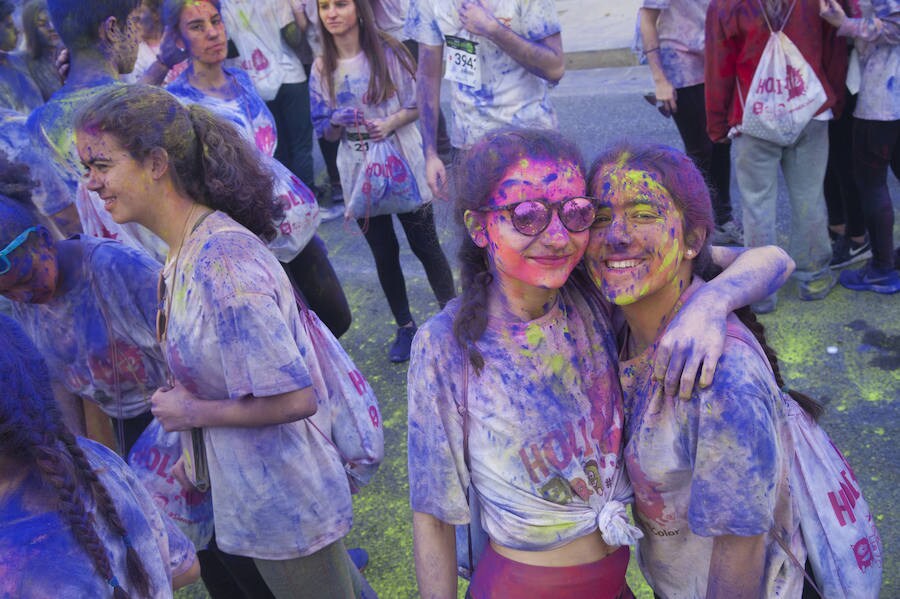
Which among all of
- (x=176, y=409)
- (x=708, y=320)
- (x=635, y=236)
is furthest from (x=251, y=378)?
(x=708, y=320)

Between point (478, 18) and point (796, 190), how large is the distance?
190cm

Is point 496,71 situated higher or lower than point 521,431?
higher

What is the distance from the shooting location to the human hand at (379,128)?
413 centimetres

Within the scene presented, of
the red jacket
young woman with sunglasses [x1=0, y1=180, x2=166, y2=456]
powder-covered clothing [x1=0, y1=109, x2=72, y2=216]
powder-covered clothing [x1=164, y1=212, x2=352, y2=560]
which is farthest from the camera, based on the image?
the red jacket

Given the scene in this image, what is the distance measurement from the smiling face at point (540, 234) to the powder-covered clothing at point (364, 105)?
7.95 feet

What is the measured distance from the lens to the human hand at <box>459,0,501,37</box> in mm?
3586

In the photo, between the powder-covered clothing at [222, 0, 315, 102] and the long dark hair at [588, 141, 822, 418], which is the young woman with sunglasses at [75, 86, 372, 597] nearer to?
the long dark hair at [588, 141, 822, 418]

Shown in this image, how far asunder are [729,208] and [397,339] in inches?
87.7

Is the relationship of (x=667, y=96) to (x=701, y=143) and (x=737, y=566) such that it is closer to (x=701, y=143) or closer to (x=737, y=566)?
(x=701, y=143)

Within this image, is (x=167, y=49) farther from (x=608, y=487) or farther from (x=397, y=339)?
(x=608, y=487)

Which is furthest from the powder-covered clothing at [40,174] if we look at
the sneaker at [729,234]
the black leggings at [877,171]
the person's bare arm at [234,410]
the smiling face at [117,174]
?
the black leggings at [877,171]

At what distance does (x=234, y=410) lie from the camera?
6.79 feet

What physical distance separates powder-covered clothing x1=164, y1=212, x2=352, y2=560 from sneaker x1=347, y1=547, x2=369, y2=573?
3.51ft

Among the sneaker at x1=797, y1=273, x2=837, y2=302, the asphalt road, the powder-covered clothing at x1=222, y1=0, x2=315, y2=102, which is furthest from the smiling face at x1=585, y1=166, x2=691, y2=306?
the powder-covered clothing at x1=222, y1=0, x2=315, y2=102
